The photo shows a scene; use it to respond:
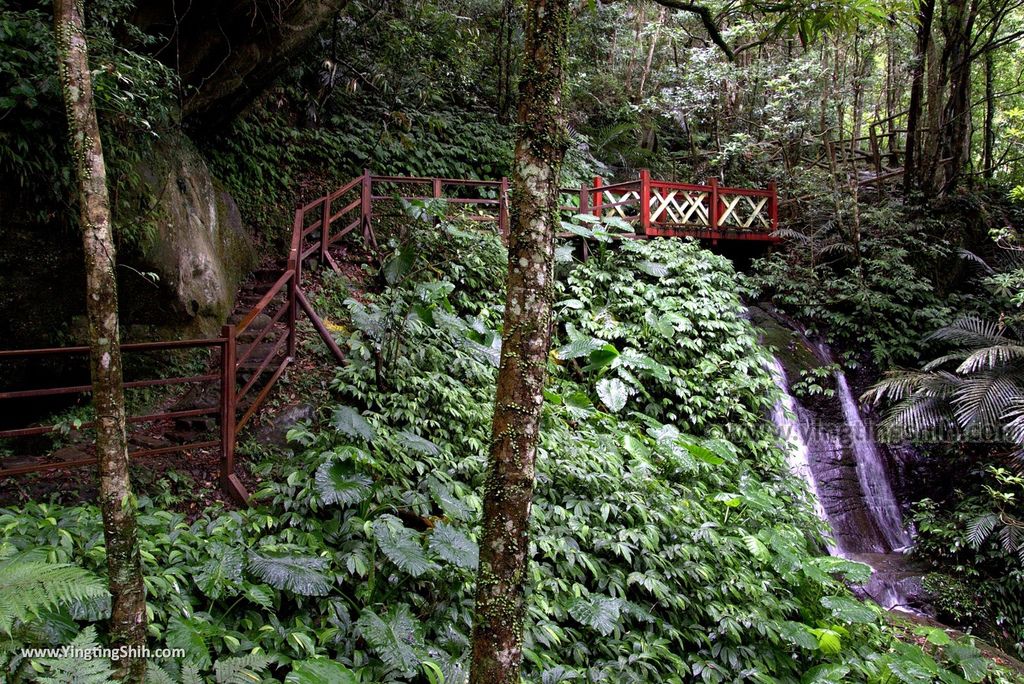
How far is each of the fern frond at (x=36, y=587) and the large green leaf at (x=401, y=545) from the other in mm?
1732

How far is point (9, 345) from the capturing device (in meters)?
5.29

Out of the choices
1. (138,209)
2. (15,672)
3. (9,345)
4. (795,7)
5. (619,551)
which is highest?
(795,7)

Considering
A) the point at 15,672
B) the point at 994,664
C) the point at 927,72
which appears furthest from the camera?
the point at 927,72

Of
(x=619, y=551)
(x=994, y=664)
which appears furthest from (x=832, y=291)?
(x=619, y=551)

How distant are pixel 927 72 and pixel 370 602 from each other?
1488cm

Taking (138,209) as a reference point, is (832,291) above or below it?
below

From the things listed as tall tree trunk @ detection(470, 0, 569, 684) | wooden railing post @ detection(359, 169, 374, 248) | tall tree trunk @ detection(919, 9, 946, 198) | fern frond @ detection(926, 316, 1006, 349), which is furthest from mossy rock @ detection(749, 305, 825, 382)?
tall tree trunk @ detection(470, 0, 569, 684)

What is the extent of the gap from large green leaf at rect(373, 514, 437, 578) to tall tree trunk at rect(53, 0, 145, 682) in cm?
144

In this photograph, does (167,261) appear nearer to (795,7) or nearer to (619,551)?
(619,551)

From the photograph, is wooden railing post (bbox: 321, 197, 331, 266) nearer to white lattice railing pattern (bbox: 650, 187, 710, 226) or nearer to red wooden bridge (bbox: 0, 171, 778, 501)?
red wooden bridge (bbox: 0, 171, 778, 501)

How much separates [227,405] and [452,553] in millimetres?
2185

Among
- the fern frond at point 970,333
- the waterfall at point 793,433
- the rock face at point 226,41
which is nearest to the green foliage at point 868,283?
the fern frond at point 970,333

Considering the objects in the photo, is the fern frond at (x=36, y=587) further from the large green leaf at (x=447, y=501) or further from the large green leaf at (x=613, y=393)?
the large green leaf at (x=613, y=393)

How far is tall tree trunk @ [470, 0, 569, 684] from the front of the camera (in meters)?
2.64
